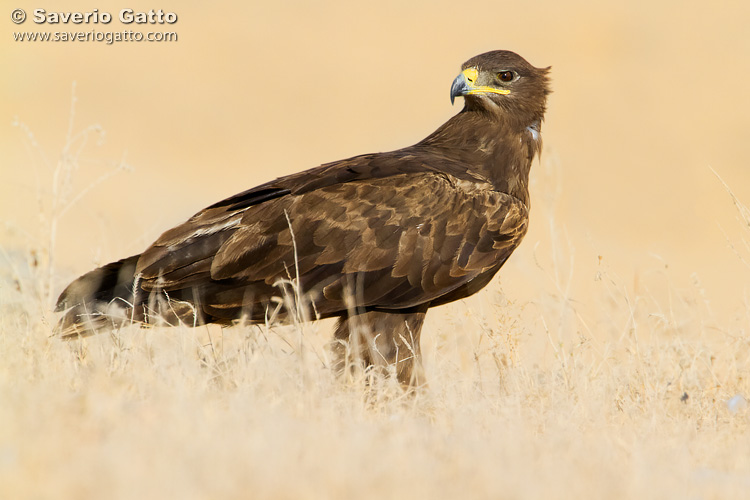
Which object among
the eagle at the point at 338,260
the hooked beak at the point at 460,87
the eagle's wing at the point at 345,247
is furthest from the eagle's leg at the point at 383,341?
the hooked beak at the point at 460,87

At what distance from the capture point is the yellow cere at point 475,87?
624 cm

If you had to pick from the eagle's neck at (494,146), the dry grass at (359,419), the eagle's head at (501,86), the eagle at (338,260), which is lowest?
the dry grass at (359,419)

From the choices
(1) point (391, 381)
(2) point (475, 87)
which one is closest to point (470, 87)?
(2) point (475, 87)

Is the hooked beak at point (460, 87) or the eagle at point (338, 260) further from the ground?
the hooked beak at point (460, 87)

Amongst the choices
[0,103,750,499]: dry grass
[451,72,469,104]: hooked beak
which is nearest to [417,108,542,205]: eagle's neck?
[451,72,469,104]: hooked beak

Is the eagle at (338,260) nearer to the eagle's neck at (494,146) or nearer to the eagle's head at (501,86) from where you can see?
the eagle's neck at (494,146)

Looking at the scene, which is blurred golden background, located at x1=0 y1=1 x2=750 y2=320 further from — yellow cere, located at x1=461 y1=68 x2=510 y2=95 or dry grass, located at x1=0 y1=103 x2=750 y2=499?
dry grass, located at x1=0 y1=103 x2=750 y2=499

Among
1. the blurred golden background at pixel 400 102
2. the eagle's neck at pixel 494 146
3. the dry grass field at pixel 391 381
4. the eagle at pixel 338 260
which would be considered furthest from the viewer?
the blurred golden background at pixel 400 102

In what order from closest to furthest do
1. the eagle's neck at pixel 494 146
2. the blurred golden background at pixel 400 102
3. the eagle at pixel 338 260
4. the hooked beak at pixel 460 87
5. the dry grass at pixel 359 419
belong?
the dry grass at pixel 359 419 < the eagle at pixel 338 260 < the eagle's neck at pixel 494 146 < the hooked beak at pixel 460 87 < the blurred golden background at pixel 400 102

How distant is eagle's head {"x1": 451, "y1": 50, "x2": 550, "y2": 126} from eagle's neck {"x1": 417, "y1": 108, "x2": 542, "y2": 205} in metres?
0.06

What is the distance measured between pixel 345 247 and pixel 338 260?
8 centimetres

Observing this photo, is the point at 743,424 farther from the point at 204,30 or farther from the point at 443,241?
the point at 204,30

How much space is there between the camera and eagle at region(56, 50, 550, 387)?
17.3 feet

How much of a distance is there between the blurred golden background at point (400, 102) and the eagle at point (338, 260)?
9.21 metres
